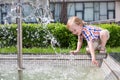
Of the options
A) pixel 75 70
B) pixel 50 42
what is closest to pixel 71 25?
pixel 75 70

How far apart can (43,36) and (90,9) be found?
45.4ft

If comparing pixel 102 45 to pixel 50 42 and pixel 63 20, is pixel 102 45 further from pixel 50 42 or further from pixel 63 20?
pixel 63 20

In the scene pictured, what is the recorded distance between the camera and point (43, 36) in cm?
1335

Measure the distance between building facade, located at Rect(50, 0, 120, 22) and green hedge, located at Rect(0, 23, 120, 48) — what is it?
12.6 m

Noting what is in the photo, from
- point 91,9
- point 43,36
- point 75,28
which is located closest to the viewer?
point 75,28

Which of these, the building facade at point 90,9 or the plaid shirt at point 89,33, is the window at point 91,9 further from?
the plaid shirt at point 89,33

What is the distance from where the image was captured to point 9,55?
9500mm

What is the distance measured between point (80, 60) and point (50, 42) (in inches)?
179

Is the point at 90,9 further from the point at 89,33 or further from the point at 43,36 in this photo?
the point at 89,33

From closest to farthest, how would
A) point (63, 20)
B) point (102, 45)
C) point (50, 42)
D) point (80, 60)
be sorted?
point (102, 45), point (80, 60), point (50, 42), point (63, 20)

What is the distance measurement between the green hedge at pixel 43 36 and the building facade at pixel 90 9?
495 inches

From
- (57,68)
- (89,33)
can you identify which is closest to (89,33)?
(89,33)

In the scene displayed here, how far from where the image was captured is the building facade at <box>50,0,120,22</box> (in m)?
26.5

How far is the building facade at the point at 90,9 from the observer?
26500 millimetres
